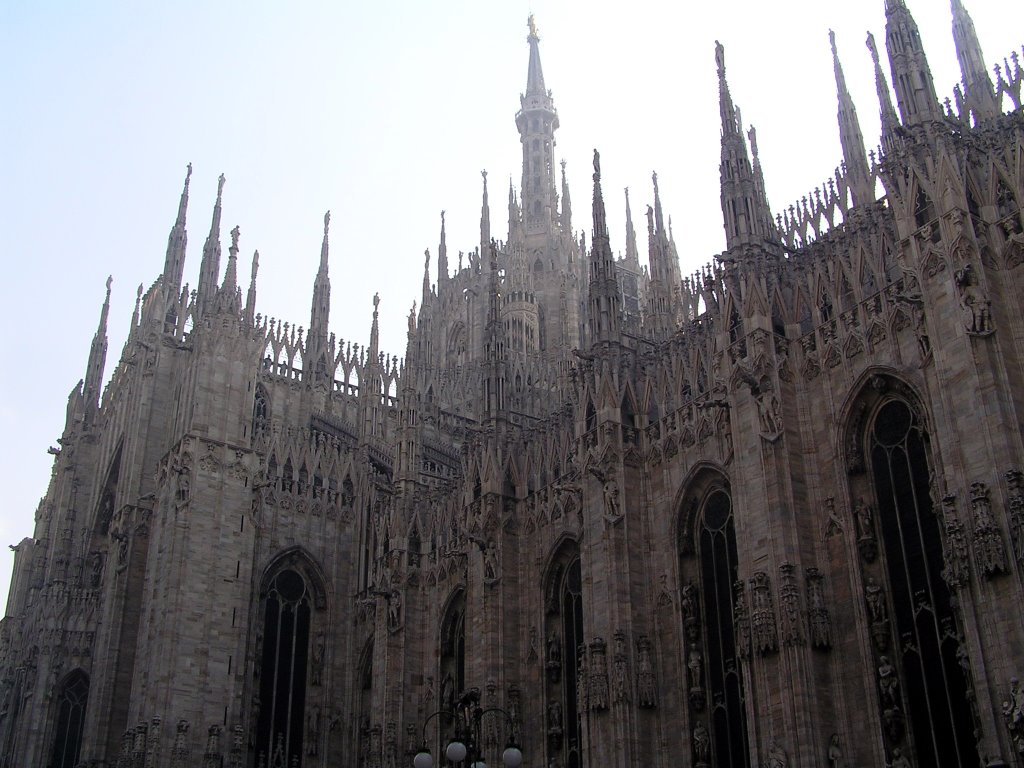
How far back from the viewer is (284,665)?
127ft

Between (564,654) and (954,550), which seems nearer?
(954,550)

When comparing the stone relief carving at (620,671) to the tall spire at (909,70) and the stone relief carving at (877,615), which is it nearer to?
the stone relief carving at (877,615)

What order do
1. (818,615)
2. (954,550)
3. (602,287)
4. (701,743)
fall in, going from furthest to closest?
(602,287), (701,743), (818,615), (954,550)

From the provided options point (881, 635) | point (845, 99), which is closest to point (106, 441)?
point (845, 99)

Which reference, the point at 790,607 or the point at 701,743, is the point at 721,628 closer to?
the point at 701,743

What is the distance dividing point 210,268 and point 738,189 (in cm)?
2501

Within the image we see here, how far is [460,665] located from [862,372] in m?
16.6

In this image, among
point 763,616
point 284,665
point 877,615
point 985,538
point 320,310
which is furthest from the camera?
point 320,310

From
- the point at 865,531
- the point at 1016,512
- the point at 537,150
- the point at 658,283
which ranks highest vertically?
the point at 537,150

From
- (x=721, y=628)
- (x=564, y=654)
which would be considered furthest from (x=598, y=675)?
(x=564, y=654)

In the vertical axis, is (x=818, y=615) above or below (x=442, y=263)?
below

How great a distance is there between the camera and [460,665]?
110 feet

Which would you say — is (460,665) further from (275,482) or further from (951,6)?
(951,6)

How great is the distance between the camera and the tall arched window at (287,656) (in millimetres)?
37344
